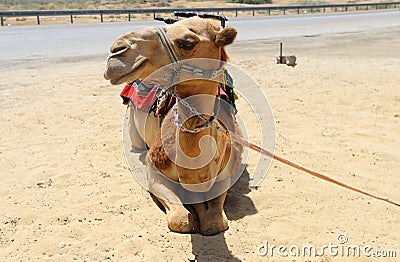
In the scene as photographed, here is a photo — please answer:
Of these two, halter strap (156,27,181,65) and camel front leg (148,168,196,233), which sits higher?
halter strap (156,27,181,65)

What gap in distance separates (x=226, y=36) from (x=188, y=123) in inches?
28.5

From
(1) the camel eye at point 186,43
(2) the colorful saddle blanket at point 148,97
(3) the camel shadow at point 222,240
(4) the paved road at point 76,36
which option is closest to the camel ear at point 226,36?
(1) the camel eye at point 186,43

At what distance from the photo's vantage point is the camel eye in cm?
323

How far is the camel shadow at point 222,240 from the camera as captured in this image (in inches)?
156

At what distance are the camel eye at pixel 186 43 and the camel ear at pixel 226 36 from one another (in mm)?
149

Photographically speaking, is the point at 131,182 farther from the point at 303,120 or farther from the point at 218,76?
the point at 303,120

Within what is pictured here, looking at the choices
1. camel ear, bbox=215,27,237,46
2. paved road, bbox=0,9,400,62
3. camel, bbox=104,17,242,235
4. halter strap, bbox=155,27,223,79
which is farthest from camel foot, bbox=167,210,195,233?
paved road, bbox=0,9,400,62

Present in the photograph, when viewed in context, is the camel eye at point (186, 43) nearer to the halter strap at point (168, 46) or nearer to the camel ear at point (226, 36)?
the halter strap at point (168, 46)

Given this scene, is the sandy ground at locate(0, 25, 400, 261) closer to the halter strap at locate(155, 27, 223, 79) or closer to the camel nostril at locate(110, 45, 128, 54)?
the halter strap at locate(155, 27, 223, 79)

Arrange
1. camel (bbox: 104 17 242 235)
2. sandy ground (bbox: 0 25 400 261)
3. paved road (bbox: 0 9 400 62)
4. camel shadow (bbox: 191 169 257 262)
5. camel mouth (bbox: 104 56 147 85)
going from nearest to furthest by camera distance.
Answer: camel mouth (bbox: 104 56 147 85) → camel (bbox: 104 17 242 235) → camel shadow (bbox: 191 169 257 262) → sandy ground (bbox: 0 25 400 261) → paved road (bbox: 0 9 400 62)

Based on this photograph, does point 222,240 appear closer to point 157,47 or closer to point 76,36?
point 157,47

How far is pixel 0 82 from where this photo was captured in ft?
36.2

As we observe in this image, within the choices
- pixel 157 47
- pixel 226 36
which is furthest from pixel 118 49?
pixel 226 36

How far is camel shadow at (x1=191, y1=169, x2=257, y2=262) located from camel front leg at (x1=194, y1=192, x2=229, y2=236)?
6 cm
